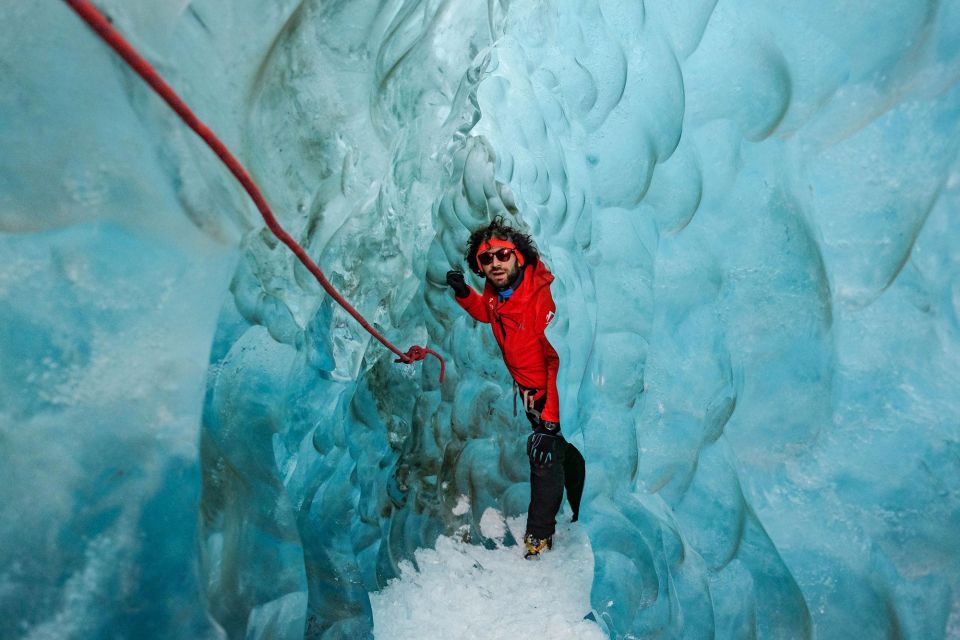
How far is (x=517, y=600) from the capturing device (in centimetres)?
283

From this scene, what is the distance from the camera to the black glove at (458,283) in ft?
9.95

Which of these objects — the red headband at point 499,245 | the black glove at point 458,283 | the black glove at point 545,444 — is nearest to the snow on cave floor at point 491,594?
the black glove at point 545,444

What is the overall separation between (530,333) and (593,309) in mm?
291

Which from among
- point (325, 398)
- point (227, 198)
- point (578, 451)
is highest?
point (227, 198)

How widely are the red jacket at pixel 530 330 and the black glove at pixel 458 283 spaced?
101 millimetres

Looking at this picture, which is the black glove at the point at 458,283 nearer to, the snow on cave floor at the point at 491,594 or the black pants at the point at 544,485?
the black pants at the point at 544,485

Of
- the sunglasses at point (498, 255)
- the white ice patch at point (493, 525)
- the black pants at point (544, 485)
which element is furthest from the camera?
the white ice patch at point (493, 525)

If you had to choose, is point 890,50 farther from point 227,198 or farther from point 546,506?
point 546,506

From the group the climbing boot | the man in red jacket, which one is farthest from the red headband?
the climbing boot

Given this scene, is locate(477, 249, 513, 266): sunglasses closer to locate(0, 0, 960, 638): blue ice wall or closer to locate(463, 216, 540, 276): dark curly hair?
locate(463, 216, 540, 276): dark curly hair

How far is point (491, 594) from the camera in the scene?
2891mm

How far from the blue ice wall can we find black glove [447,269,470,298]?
0.53 meters

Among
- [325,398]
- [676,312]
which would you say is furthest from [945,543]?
[325,398]

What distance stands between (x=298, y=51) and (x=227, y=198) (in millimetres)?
570
